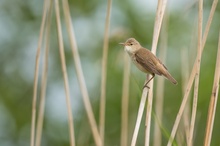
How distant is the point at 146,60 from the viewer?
3.74 metres

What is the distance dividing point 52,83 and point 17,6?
8.87 ft

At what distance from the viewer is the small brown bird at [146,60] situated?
364 centimetres

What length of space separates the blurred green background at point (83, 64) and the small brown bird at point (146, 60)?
543 centimetres

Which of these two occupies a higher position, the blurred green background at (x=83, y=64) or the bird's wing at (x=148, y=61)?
the bird's wing at (x=148, y=61)

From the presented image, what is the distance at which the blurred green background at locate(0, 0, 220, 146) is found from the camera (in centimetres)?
1084

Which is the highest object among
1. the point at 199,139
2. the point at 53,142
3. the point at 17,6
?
Answer: the point at 17,6

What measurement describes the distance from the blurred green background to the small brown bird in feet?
17.8

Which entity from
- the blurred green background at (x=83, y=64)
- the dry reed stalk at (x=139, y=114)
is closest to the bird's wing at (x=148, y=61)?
the dry reed stalk at (x=139, y=114)

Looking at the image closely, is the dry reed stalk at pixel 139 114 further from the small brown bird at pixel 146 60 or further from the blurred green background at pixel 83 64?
the blurred green background at pixel 83 64

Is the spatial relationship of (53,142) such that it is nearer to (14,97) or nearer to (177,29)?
(14,97)

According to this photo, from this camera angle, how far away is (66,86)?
359 cm

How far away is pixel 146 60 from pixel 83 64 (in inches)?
349

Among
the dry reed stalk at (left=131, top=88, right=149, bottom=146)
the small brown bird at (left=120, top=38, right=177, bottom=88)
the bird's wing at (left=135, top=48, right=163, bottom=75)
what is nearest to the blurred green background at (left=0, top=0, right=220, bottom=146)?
the small brown bird at (left=120, top=38, right=177, bottom=88)

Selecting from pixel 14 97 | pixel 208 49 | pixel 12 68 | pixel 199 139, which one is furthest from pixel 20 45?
pixel 199 139
